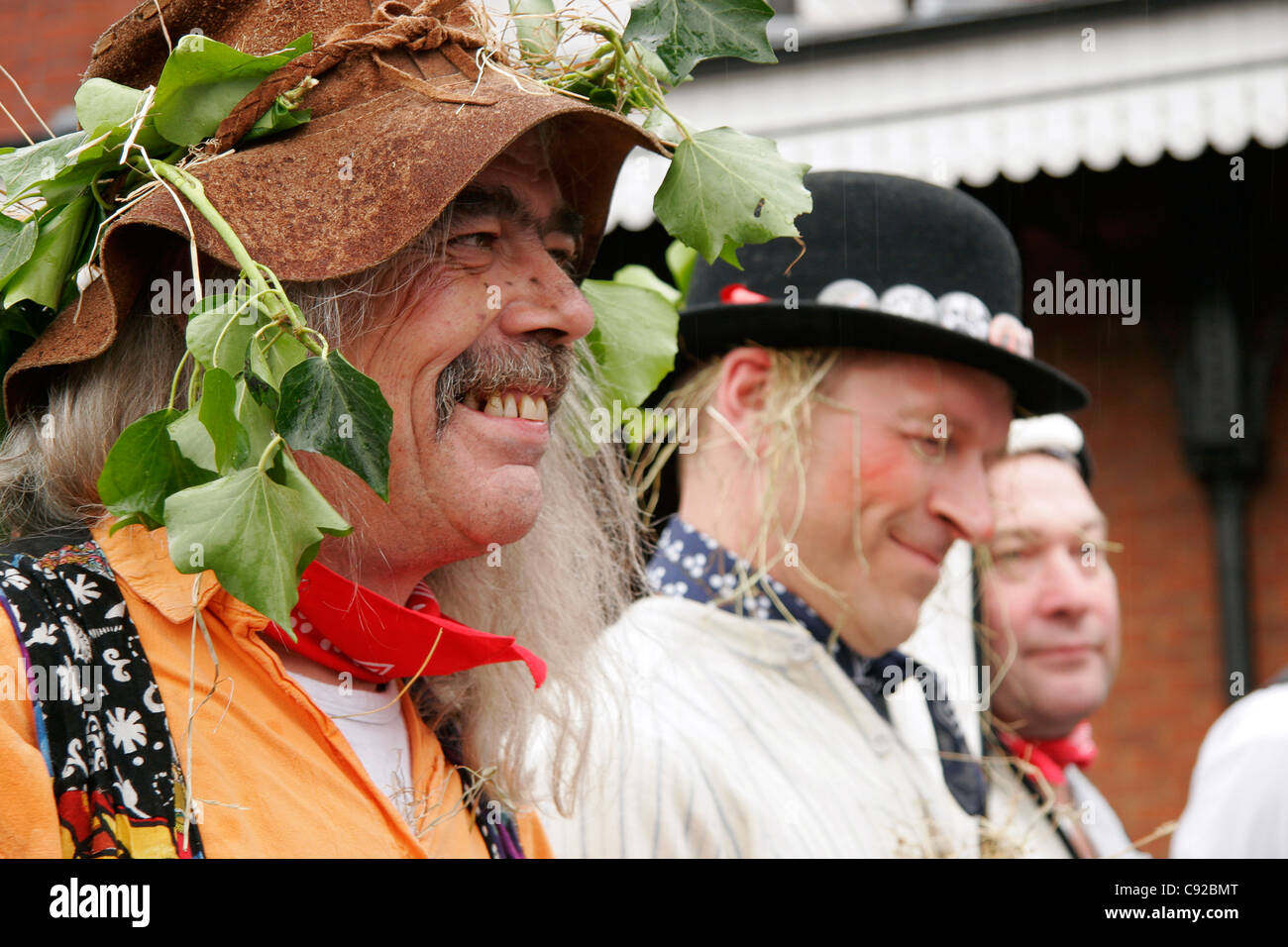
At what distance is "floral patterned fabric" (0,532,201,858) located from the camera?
131 cm

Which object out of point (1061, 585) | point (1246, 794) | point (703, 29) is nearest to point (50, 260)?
point (703, 29)

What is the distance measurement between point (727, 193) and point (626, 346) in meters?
0.53

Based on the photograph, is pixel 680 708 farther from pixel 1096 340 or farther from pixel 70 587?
pixel 1096 340

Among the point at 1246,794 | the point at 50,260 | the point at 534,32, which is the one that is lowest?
the point at 1246,794

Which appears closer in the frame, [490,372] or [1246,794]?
[490,372]

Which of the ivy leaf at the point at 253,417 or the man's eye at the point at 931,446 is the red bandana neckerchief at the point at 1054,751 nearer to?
the man's eye at the point at 931,446

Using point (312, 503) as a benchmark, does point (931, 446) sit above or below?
above

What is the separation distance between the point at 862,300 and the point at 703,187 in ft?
3.29

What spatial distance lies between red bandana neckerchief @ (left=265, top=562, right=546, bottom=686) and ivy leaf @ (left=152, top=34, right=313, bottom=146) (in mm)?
481

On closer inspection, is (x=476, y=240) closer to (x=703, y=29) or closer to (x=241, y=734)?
(x=703, y=29)

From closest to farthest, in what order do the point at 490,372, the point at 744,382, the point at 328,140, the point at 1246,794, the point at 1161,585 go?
the point at 328,140, the point at 490,372, the point at 1246,794, the point at 744,382, the point at 1161,585

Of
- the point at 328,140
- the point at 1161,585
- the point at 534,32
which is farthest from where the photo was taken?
the point at 1161,585

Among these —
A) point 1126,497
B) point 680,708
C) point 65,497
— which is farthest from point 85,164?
point 1126,497

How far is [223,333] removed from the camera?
134 centimetres
